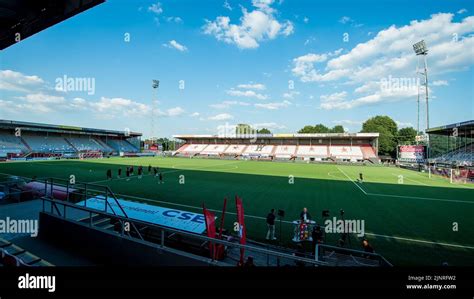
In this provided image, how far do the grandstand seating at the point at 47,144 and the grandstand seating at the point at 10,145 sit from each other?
2.13m

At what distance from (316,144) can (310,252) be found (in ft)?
222

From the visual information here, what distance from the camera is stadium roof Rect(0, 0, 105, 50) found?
6.70 meters

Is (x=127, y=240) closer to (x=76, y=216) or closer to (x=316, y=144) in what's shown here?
(x=76, y=216)

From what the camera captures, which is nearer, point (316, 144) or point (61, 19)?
point (61, 19)

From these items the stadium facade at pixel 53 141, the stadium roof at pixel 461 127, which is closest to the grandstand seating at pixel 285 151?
the stadium roof at pixel 461 127

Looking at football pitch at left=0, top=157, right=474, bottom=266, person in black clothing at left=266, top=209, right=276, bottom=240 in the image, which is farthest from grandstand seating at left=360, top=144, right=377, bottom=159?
person in black clothing at left=266, top=209, right=276, bottom=240

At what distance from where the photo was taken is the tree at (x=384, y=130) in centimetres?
8344

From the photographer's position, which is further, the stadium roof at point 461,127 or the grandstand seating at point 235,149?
the grandstand seating at point 235,149

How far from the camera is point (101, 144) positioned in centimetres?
7438

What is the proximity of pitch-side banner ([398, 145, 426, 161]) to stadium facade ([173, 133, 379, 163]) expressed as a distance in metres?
9.22

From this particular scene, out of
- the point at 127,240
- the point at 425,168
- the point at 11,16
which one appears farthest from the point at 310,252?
the point at 425,168

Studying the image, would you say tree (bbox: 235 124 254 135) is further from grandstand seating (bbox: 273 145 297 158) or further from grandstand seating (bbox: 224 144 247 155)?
grandstand seating (bbox: 273 145 297 158)

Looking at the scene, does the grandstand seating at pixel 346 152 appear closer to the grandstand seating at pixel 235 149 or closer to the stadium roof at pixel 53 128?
the grandstand seating at pixel 235 149

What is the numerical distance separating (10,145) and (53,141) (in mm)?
11616
